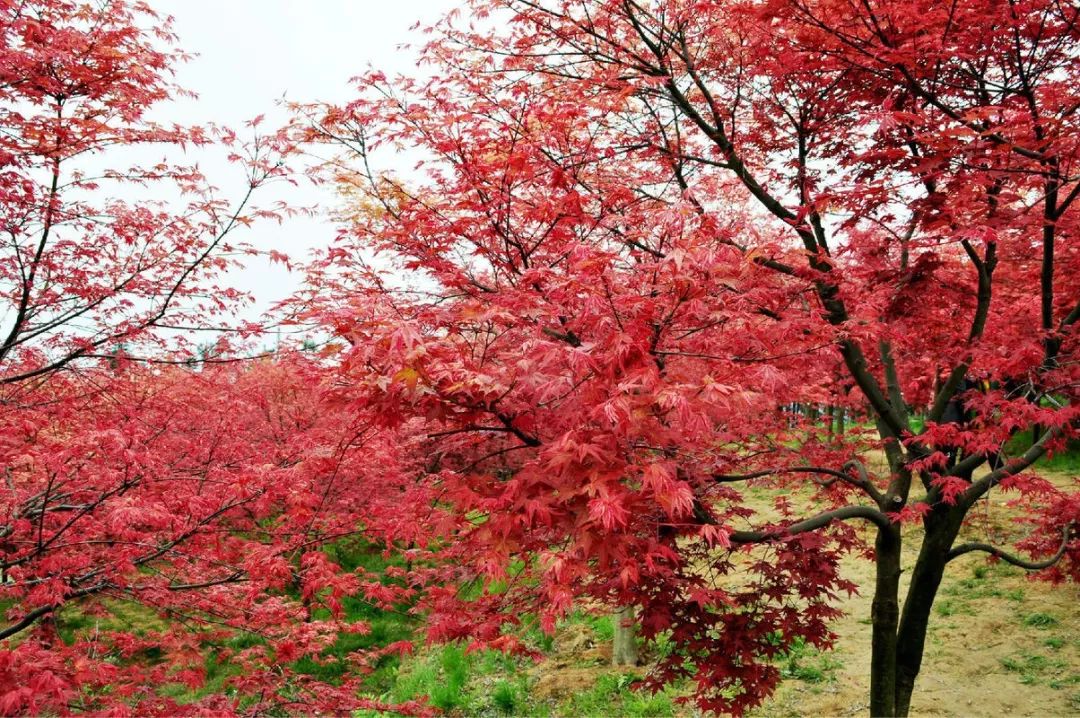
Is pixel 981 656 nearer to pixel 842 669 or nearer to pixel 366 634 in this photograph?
pixel 842 669

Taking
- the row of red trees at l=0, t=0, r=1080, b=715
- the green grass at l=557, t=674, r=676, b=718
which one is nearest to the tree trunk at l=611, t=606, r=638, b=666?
the green grass at l=557, t=674, r=676, b=718

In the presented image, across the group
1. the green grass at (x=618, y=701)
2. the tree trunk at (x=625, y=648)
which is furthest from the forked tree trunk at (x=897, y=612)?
the tree trunk at (x=625, y=648)

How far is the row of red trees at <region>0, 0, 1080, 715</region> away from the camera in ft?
9.36

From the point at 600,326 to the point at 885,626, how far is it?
154 inches

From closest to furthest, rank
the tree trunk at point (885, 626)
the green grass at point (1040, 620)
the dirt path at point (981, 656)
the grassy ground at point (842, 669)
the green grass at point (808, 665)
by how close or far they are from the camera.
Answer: the tree trunk at point (885, 626) < the dirt path at point (981, 656) < the grassy ground at point (842, 669) < the green grass at point (808, 665) < the green grass at point (1040, 620)

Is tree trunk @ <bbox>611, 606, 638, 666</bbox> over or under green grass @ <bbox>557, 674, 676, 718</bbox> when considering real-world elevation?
over

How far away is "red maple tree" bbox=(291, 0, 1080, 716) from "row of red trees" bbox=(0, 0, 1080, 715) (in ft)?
0.11

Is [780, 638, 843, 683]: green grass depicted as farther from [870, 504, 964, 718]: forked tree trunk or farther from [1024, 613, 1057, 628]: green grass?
[1024, 613, 1057, 628]: green grass

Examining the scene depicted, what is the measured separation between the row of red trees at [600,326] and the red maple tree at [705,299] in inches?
1.3

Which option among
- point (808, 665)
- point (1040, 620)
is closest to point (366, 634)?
point (808, 665)

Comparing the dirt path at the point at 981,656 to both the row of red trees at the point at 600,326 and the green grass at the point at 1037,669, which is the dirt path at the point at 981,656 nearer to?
the green grass at the point at 1037,669

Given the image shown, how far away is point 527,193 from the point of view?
4.79 metres

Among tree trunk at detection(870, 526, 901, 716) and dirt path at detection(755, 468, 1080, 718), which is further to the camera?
dirt path at detection(755, 468, 1080, 718)

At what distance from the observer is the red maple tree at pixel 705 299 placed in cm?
276
